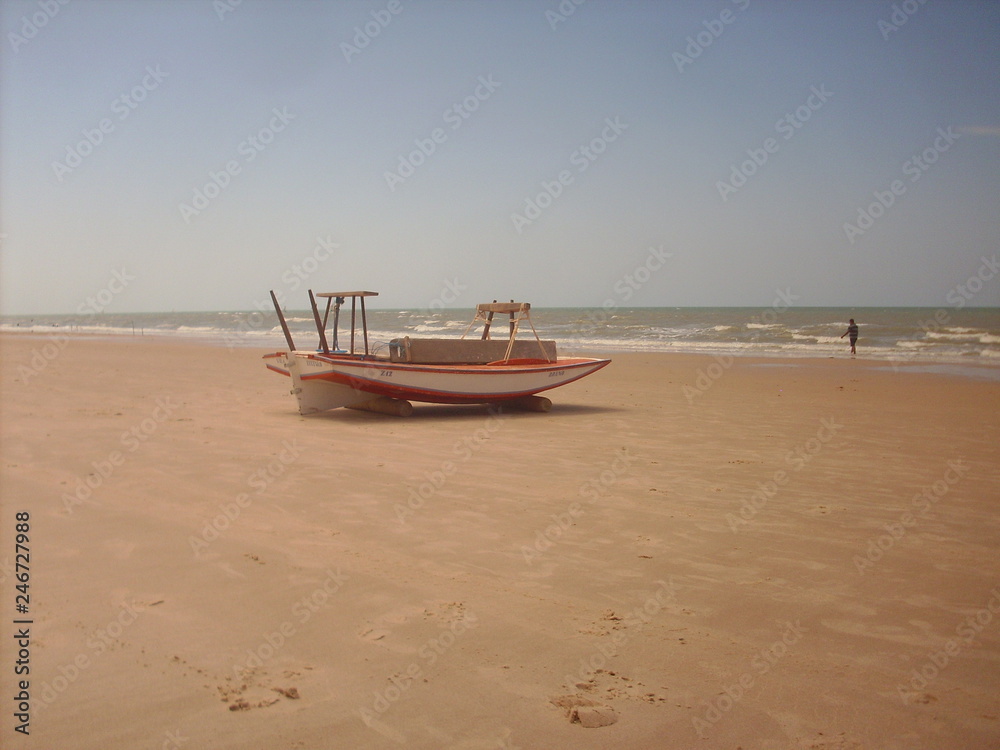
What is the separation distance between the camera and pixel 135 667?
3.72 m

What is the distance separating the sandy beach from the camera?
3.39 metres

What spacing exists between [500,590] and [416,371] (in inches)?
291

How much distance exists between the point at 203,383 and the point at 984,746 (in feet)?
53.2

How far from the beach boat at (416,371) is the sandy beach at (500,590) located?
1940 millimetres

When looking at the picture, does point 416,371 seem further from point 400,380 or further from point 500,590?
point 500,590

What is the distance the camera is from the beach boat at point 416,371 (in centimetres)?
1181

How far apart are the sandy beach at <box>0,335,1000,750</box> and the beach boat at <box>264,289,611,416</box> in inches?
76.4

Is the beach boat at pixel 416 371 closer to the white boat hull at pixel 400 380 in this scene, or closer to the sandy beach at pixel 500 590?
the white boat hull at pixel 400 380

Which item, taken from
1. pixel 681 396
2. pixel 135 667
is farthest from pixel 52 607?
pixel 681 396

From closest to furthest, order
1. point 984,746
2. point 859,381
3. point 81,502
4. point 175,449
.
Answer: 1. point 984,746
2. point 81,502
3. point 175,449
4. point 859,381

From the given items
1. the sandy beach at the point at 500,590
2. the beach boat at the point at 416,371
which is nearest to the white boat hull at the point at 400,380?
the beach boat at the point at 416,371

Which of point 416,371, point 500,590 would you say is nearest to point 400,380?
point 416,371

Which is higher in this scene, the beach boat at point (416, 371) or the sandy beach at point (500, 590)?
the beach boat at point (416, 371)

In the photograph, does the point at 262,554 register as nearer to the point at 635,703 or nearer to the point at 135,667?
the point at 135,667
